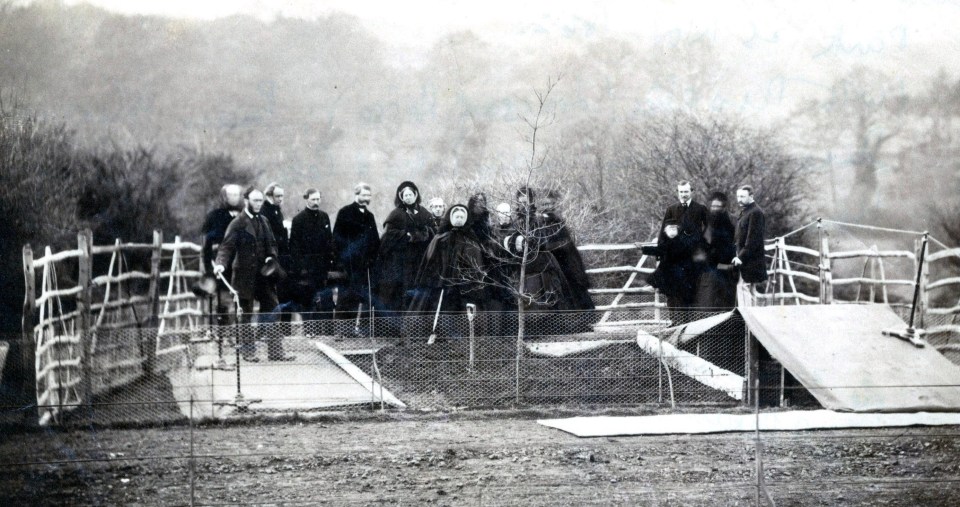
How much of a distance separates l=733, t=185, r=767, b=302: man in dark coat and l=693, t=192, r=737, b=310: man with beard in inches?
2.4

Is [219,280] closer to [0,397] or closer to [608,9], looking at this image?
[0,397]

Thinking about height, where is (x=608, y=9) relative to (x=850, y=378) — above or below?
above

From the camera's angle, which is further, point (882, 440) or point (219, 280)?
point (219, 280)

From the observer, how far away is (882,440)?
6676 millimetres

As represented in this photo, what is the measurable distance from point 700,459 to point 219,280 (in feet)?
12.0

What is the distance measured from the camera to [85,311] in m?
7.42

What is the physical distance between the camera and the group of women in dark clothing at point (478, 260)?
761cm

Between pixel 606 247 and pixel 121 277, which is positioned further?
pixel 606 247

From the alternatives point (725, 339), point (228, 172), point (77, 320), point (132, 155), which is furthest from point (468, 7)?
point (77, 320)

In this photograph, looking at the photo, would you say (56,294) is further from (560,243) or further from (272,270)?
(560,243)

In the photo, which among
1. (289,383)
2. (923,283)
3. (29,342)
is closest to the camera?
(29,342)

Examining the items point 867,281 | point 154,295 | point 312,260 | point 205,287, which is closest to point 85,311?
point 154,295

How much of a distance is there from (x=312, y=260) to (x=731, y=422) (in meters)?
3.21

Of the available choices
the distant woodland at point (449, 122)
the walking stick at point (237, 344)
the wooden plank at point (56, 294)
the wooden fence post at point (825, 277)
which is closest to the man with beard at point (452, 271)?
the distant woodland at point (449, 122)
